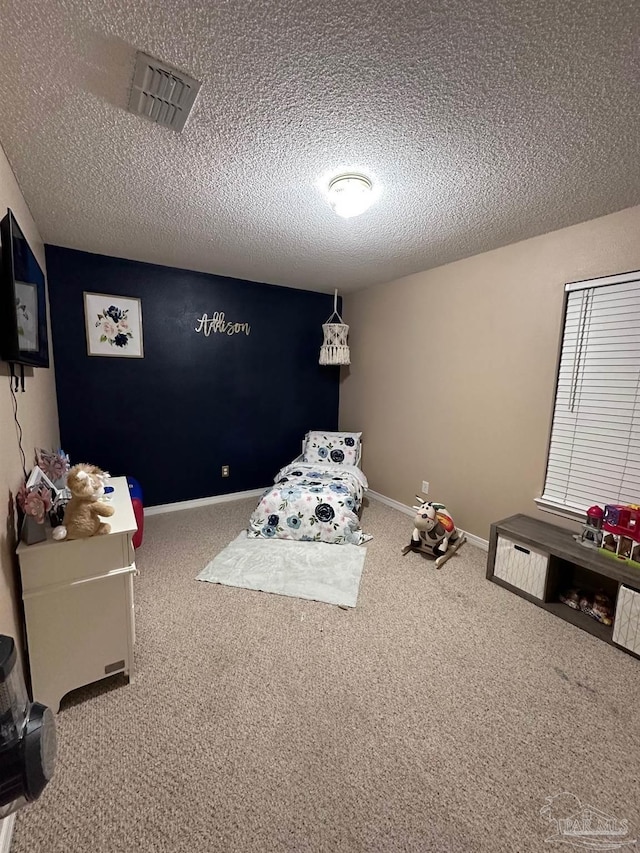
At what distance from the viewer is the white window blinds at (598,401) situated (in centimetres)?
203

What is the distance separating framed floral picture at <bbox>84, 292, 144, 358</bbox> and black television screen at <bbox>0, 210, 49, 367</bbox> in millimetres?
1452

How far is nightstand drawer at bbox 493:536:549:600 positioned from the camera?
2141 millimetres

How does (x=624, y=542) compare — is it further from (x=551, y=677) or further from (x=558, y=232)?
(x=558, y=232)

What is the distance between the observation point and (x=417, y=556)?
273 cm

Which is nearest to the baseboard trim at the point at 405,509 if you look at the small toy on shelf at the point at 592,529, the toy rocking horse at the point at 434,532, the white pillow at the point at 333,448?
the toy rocking horse at the point at 434,532

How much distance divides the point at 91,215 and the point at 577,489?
363 cm

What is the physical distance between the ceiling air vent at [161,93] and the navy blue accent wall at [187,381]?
6.84 feet

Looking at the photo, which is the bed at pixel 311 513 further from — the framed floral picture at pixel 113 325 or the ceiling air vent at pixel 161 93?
the ceiling air vent at pixel 161 93

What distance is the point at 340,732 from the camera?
1380 mm

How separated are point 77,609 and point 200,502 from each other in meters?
2.23

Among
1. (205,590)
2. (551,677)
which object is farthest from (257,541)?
(551,677)

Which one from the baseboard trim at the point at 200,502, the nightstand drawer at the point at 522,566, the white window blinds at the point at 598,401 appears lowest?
the baseboard trim at the point at 200,502

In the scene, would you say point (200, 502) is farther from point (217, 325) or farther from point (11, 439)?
point (11, 439)

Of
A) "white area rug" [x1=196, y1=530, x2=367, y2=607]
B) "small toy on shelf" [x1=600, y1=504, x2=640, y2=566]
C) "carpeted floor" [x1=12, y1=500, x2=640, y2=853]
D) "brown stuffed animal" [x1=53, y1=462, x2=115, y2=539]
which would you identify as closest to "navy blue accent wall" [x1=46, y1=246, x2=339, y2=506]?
"white area rug" [x1=196, y1=530, x2=367, y2=607]
